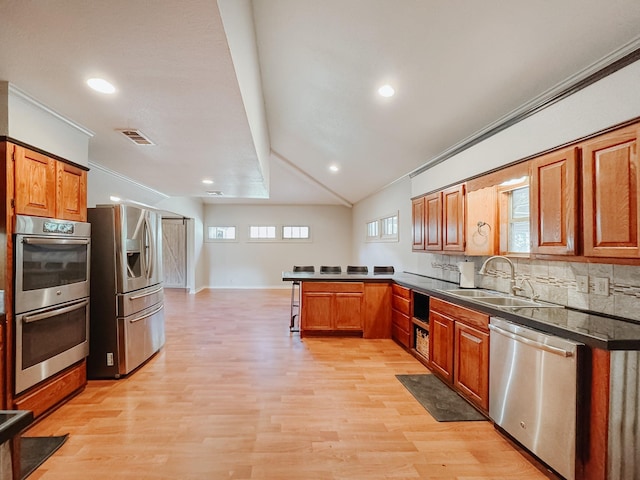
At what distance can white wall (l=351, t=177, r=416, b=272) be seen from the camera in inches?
220

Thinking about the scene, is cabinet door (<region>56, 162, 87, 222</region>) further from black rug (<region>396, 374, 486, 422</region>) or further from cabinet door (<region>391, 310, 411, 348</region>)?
cabinet door (<region>391, 310, 411, 348</region>)

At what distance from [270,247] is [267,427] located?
760cm

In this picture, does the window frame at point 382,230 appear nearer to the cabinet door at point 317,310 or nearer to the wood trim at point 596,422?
the cabinet door at point 317,310

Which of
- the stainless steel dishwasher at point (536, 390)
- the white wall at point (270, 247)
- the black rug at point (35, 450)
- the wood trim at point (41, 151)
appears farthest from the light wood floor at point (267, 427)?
the white wall at point (270, 247)

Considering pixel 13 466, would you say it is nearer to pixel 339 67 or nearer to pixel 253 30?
pixel 253 30

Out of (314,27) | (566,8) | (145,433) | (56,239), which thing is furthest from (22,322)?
(566,8)

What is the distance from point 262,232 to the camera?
983 centimetres

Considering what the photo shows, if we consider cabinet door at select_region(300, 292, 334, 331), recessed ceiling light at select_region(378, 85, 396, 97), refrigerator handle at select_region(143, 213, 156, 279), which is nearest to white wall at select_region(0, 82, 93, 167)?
refrigerator handle at select_region(143, 213, 156, 279)

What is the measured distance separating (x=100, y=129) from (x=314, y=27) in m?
2.15

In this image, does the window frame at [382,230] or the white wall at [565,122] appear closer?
the white wall at [565,122]

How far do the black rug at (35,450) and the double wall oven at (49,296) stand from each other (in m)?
0.38

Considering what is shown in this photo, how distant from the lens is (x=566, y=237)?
2.03 meters

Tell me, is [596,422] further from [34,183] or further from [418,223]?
[34,183]

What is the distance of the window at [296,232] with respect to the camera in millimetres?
9867
